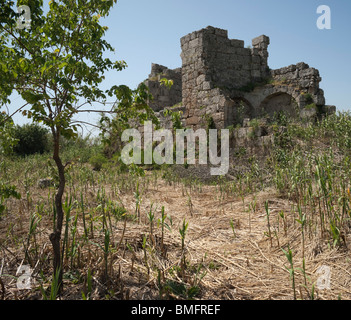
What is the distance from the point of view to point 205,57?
975 cm

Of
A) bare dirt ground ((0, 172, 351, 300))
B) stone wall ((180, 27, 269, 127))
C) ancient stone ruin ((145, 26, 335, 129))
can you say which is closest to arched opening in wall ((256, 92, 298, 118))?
ancient stone ruin ((145, 26, 335, 129))

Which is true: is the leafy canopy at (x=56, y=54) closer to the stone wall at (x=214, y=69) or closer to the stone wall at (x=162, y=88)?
the stone wall at (x=214, y=69)

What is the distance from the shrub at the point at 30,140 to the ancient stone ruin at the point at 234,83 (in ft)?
23.4

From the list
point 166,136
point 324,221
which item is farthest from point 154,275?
point 166,136

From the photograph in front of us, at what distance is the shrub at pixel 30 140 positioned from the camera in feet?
48.3

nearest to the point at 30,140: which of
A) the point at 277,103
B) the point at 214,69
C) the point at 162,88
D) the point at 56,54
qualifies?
the point at 162,88

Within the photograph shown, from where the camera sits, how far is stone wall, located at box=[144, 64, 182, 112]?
1194cm

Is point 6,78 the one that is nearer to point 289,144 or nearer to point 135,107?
point 135,107

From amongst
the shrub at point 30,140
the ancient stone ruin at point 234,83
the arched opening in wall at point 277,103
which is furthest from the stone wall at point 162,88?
the shrub at point 30,140

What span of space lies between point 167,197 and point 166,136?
13.0 feet

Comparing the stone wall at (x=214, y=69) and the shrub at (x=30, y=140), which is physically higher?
the stone wall at (x=214, y=69)

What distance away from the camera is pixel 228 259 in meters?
2.94

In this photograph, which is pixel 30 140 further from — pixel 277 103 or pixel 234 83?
pixel 277 103

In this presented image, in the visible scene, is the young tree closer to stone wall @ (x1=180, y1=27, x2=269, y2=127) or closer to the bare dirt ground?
the bare dirt ground
